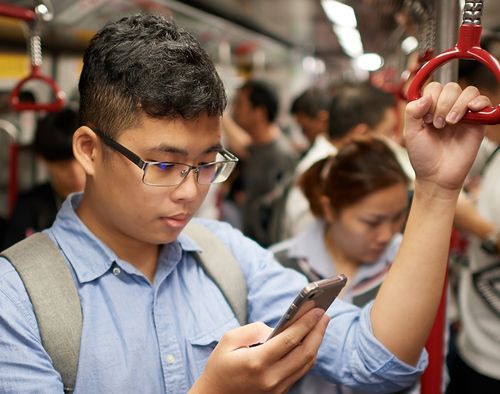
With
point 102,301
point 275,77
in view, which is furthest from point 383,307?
point 275,77

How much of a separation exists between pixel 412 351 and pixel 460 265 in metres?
2.24

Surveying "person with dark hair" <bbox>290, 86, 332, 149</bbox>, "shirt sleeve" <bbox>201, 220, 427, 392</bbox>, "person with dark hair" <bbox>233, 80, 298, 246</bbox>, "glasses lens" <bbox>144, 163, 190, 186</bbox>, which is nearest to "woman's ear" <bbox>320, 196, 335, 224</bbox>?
"shirt sleeve" <bbox>201, 220, 427, 392</bbox>

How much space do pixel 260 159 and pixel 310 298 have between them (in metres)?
3.63

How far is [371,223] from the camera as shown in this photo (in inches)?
81.7

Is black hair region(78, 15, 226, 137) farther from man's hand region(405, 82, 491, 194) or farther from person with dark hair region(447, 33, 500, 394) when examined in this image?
person with dark hair region(447, 33, 500, 394)

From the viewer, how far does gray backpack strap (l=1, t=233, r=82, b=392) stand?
1.09 meters

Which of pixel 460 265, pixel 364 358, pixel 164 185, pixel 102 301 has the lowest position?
pixel 460 265

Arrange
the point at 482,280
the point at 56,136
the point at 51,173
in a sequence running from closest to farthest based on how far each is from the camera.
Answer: the point at 482,280 → the point at 56,136 → the point at 51,173

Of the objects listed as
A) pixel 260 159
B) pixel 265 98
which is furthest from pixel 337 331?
pixel 265 98

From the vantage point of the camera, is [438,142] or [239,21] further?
[239,21]

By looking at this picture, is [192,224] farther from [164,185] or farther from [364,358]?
[364,358]

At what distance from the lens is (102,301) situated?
Result: 122 cm

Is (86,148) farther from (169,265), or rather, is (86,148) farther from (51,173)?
(51,173)

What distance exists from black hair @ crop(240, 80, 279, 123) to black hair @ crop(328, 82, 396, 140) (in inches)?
55.1
